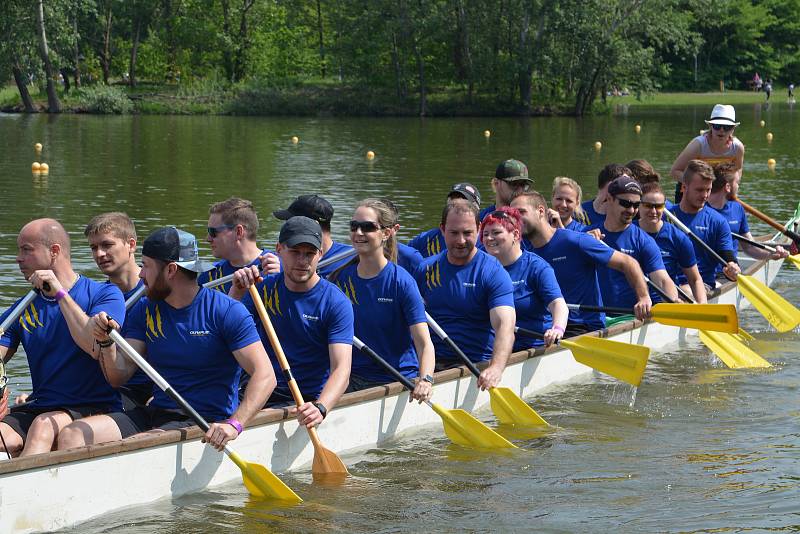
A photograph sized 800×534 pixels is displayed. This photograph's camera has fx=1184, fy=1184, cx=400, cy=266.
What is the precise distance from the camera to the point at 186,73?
6097cm

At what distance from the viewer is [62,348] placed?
22.6 ft

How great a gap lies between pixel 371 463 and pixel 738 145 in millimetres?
8226

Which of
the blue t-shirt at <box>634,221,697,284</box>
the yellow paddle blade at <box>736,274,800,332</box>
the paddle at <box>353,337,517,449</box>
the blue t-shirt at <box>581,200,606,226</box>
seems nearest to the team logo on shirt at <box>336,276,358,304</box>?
the paddle at <box>353,337,517,449</box>

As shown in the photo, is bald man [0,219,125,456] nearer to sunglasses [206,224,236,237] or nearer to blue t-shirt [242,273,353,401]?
blue t-shirt [242,273,353,401]

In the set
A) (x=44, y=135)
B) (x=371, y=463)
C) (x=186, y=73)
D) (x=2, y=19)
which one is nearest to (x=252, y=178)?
(x=44, y=135)

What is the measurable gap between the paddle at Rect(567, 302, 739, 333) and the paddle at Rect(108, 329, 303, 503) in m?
4.06

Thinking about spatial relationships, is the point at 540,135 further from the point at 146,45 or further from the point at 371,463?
the point at 371,463

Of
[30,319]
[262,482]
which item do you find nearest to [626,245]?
[262,482]

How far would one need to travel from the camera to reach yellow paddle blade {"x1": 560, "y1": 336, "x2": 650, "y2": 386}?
9609 millimetres

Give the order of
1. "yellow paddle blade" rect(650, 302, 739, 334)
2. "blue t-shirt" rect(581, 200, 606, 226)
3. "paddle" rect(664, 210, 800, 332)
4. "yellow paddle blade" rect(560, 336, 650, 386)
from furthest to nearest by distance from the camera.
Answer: "paddle" rect(664, 210, 800, 332) → "blue t-shirt" rect(581, 200, 606, 226) → "yellow paddle blade" rect(650, 302, 739, 334) → "yellow paddle blade" rect(560, 336, 650, 386)

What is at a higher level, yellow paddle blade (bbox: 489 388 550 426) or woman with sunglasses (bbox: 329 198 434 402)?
woman with sunglasses (bbox: 329 198 434 402)

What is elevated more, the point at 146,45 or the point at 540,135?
the point at 146,45

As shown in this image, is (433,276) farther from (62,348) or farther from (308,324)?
(62,348)

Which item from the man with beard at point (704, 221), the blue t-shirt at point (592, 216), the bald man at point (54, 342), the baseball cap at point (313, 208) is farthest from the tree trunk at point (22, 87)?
the bald man at point (54, 342)
